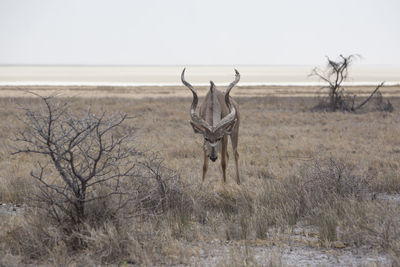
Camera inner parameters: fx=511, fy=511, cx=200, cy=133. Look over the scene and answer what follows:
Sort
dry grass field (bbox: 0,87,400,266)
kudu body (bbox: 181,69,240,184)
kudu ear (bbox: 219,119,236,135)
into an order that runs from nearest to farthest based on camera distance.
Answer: dry grass field (bbox: 0,87,400,266) → kudu body (bbox: 181,69,240,184) → kudu ear (bbox: 219,119,236,135)

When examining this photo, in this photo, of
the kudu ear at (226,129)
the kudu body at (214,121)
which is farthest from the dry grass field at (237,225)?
the kudu ear at (226,129)

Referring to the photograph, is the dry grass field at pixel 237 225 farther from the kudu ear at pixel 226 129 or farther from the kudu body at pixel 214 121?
the kudu ear at pixel 226 129

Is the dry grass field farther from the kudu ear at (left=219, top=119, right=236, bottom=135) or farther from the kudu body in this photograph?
the kudu ear at (left=219, top=119, right=236, bottom=135)

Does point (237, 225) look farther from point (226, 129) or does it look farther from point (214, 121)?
point (214, 121)

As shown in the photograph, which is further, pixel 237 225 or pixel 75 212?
pixel 237 225

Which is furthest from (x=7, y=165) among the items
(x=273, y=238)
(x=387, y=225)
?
(x=387, y=225)

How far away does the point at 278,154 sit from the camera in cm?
1276

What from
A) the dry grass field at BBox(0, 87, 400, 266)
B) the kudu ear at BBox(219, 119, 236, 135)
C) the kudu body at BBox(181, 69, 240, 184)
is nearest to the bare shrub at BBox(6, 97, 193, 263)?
the dry grass field at BBox(0, 87, 400, 266)

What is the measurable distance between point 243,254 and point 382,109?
74.3ft

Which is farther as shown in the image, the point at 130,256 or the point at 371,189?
the point at 371,189

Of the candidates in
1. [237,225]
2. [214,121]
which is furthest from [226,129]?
[237,225]

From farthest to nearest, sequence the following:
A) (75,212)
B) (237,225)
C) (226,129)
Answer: (226,129) → (237,225) → (75,212)

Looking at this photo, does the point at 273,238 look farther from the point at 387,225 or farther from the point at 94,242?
the point at 94,242

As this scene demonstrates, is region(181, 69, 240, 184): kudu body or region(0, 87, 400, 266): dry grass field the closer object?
region(0, 87, 400, 266): dry grass field
